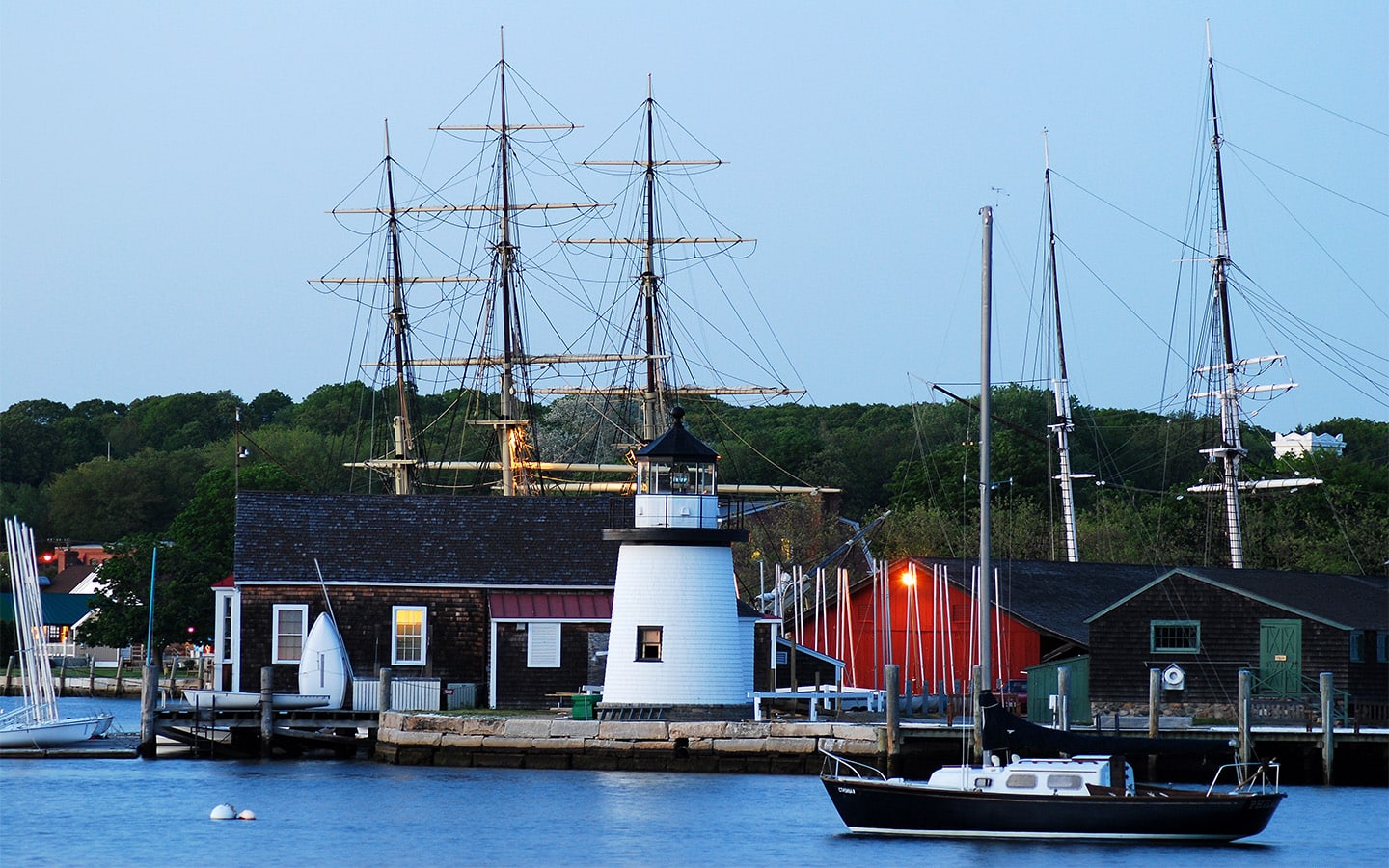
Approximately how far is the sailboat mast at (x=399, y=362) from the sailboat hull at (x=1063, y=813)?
48.4m

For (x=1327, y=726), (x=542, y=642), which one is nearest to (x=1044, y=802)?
(x=1327, y=726)

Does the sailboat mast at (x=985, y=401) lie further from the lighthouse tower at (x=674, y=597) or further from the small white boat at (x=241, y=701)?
the small white boat at (x=241, y=701)

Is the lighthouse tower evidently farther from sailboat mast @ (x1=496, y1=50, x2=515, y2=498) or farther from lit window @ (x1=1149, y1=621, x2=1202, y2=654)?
sailboat mast @ (x1=496, y1=50, x2=515, y2=498)

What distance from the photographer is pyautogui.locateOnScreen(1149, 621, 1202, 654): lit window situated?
42.4 meters

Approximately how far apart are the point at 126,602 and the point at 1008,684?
4022 cm

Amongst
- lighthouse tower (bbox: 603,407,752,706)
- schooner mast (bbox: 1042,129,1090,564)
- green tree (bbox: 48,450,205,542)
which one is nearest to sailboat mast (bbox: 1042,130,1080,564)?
schooner mast (bbox: 1042,129,1090,564)

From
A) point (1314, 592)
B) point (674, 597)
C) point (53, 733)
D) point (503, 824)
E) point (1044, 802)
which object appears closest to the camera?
point (1044, 802)

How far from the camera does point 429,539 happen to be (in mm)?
45406

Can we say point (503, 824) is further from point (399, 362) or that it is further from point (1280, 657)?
point (399, 362)

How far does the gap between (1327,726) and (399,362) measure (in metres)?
52.1

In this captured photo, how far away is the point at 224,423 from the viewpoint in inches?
5399

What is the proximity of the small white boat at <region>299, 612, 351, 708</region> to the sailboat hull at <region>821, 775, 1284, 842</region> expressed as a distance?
1458cm

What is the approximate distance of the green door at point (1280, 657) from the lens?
134 feet

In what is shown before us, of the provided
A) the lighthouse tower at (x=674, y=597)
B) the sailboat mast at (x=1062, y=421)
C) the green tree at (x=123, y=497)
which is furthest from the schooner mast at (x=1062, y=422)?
the green tree at (x=123, y=497)
